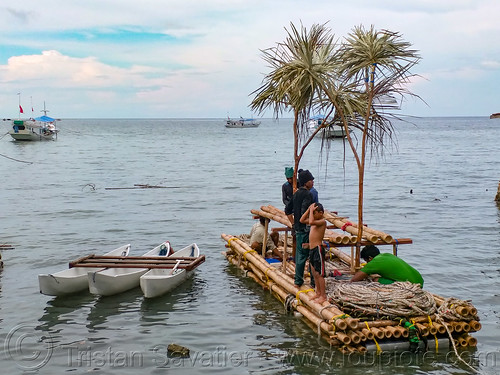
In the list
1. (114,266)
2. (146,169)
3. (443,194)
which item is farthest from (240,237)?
(146,169)

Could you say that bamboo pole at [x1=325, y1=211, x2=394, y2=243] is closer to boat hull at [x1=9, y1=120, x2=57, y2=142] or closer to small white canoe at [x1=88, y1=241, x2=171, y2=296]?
small white canoe at [x1=88, y1=241, x2=171, y2=296]

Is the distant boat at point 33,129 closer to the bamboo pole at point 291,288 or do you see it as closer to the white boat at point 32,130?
the white boat at point 32,130

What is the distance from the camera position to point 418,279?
11398 millimetres

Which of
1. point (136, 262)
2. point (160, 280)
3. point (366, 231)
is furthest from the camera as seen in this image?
point (136, 262)

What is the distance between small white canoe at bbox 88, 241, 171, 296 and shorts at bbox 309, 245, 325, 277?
540 cm

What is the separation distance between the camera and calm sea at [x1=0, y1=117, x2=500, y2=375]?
1059 centimetres

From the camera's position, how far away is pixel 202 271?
Answer: 17.2 meters

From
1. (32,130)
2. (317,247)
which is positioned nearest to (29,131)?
(32,130)

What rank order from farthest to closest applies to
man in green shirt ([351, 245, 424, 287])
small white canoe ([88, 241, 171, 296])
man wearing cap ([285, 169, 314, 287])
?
small white canoe ([88, 241, 171, 296]) → man wearing cap ([285, 169, 314, 287]) → man in green shirt ([351, 245, 424, 287])

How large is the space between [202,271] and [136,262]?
2782 mm

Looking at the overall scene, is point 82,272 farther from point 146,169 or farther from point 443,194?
point 146,169

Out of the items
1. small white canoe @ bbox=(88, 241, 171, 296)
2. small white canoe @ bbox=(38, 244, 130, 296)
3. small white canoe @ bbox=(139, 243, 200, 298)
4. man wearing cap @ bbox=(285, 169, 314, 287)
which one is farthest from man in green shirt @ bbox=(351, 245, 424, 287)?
small white canoe @ bbox=(38, 244, 130, 296)

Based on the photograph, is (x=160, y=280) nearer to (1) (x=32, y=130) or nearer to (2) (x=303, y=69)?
(2) (x=303, y=69)

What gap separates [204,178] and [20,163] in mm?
25273
